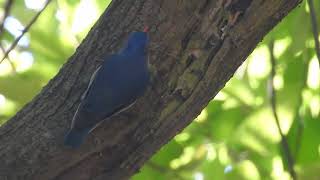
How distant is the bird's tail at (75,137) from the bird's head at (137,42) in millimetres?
204

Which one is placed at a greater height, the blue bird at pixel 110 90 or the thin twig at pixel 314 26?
the thin twig at pixel 314 26

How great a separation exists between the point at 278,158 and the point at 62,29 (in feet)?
2.60

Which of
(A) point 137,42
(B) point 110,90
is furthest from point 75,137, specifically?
(A) point 137,42

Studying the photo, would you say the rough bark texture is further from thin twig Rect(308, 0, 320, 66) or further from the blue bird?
thin twig Rect(308, 0, 320, 66)

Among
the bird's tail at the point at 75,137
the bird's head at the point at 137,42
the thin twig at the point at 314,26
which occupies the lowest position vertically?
the bird's tail at the point at 75,137

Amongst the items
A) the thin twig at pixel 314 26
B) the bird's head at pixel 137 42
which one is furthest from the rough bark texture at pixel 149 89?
the thin twig at pixel 314 26

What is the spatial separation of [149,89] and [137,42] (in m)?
0.11

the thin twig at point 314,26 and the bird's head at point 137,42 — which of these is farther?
the thin twig at point 314,26

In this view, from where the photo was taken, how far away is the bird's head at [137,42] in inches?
61.7

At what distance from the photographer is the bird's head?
1568 mm

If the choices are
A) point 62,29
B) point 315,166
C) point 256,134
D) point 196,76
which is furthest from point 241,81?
point 196,76

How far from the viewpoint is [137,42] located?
5.15 feet

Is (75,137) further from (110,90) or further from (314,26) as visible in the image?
(314,26)

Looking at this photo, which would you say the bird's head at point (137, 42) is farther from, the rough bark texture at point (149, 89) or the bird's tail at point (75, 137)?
the bird's tail at point (75, 137)
